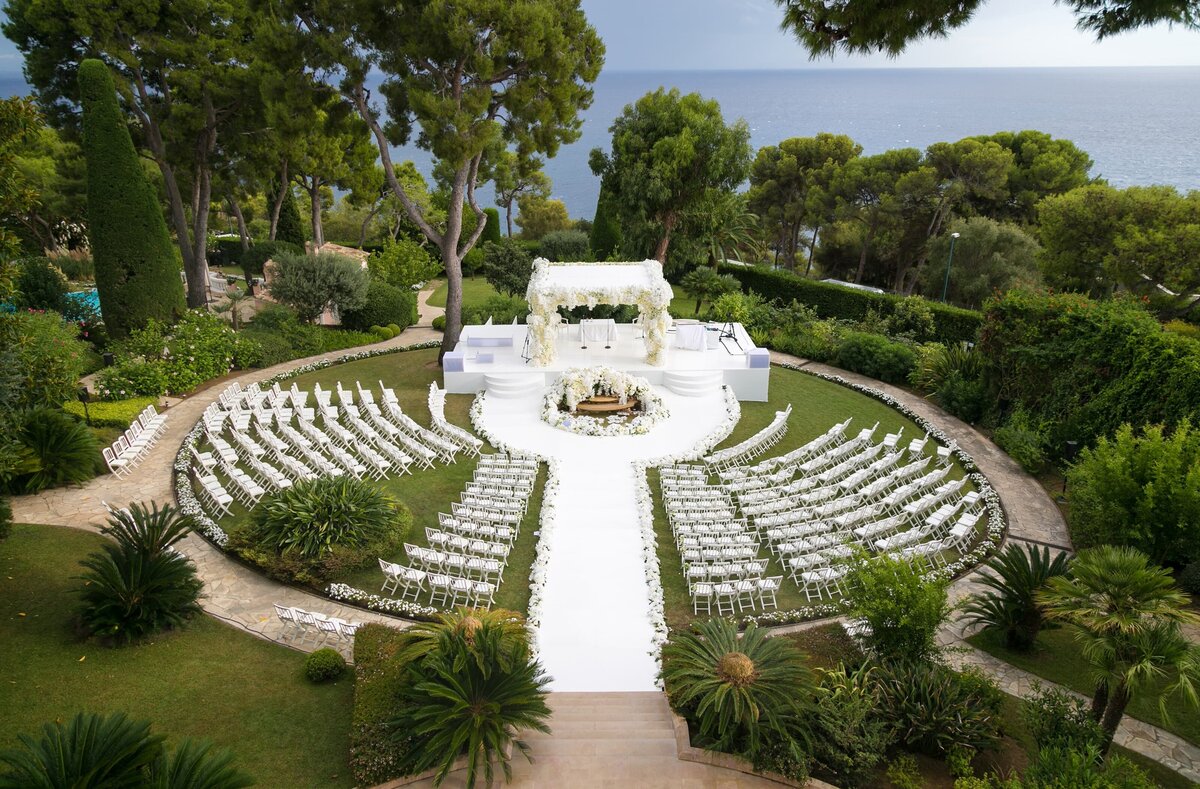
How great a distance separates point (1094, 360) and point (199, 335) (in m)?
25.6

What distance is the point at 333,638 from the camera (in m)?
11.8

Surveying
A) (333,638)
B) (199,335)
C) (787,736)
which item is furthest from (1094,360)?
(199,335)

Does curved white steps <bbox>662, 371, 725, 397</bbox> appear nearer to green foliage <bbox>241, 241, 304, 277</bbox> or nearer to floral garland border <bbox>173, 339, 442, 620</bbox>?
floral garland border <bbox>173, 339, 442, 620</bbox>

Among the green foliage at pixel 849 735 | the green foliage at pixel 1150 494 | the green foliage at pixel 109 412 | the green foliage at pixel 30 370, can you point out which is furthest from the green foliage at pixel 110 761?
the green foliage at pixel 109 412

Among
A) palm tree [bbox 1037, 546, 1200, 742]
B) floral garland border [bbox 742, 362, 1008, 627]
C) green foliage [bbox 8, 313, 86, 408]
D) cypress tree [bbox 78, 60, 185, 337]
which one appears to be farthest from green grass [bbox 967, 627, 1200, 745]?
cypress tree [bbox 78, 60, 185, 337]

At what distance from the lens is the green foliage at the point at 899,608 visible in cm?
998

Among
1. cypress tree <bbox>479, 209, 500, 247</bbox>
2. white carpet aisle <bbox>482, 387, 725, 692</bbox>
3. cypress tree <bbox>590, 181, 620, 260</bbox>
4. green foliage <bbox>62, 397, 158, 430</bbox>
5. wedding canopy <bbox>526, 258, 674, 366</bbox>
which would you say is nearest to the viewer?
white carpet aisle <bbox>482, 387, 725, 692</bbox>

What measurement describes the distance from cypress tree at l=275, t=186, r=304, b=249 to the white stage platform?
18.9 meters

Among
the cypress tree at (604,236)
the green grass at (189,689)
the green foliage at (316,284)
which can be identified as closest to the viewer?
the green grass at (189,689)

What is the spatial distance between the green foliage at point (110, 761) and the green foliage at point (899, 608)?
8030 millimetres

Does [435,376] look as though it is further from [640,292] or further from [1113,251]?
[1113,251]

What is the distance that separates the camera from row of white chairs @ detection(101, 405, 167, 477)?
17.0 m

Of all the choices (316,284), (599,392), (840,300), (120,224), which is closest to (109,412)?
(120,224)

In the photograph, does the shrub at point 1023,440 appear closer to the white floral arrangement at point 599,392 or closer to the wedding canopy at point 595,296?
the white floral arrangement at point 599,392
